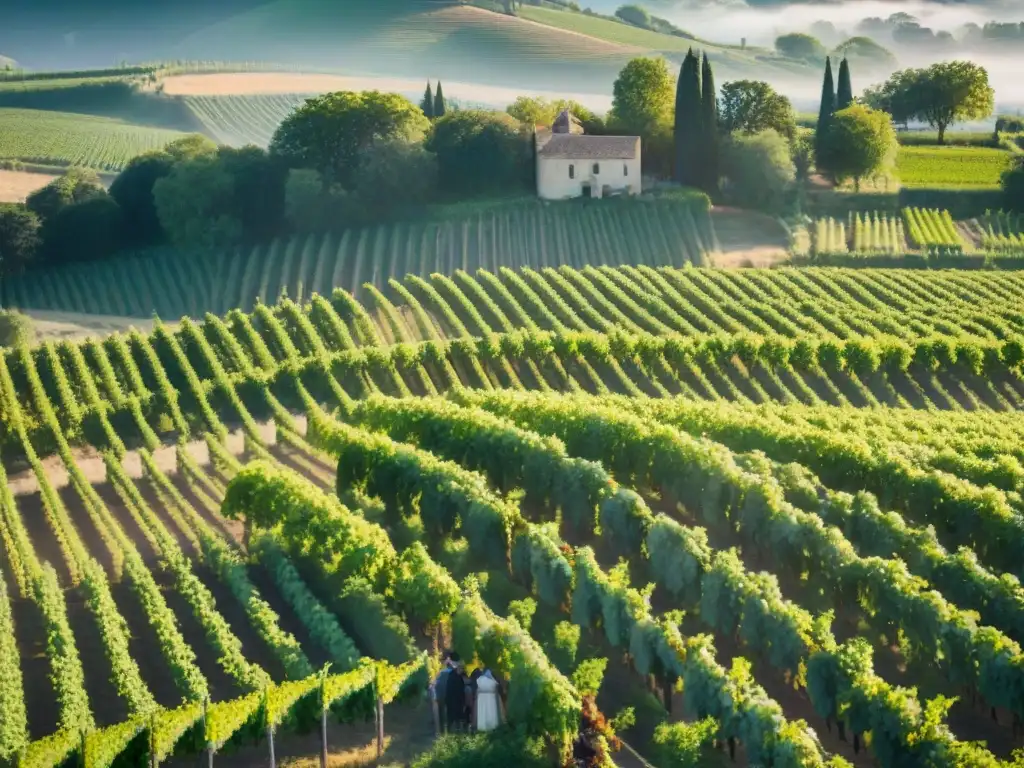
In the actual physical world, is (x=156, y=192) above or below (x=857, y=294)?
above

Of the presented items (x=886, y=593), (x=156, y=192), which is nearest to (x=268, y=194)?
(x=156, y=192)

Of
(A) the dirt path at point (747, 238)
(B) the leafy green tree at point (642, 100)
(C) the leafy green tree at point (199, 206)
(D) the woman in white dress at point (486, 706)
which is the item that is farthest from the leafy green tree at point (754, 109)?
A: (D) the woman in white dress at point (486, 706)

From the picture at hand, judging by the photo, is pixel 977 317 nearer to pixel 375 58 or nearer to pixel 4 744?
pixel 4 744

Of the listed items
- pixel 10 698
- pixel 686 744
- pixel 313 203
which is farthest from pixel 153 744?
pixel 313 203

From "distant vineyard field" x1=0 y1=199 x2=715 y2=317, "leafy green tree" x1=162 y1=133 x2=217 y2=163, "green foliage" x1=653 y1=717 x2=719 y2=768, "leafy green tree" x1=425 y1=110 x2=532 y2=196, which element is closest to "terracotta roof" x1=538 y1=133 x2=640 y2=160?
"leafy green tree" x1=425 y1=110 x2=532 y2=196

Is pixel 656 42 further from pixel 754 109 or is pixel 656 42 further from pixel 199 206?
pixel 199 206

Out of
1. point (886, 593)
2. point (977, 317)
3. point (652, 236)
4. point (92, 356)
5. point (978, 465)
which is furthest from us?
point (652, 236)

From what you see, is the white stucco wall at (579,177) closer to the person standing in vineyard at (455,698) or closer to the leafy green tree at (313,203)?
the leafy green tree at (313,203)
